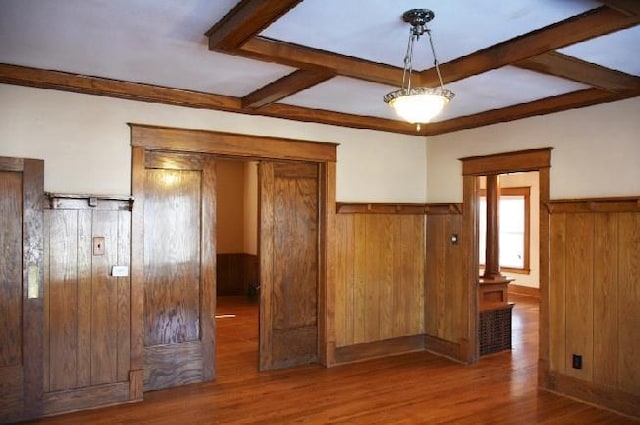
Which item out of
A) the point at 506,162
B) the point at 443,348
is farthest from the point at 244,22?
the point at 443,348

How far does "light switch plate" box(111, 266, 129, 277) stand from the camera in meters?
4.00

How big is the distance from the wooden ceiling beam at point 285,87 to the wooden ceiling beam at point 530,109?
2117mm

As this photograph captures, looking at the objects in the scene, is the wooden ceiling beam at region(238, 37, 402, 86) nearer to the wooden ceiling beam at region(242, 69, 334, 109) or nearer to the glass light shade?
the wooden ceiling beam at region(242, 69, 334, 109)

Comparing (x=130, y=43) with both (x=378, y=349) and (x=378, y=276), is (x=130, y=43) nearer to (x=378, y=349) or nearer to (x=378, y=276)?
(x=378, y=276)

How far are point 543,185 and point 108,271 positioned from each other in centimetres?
389

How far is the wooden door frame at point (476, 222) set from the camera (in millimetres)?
4492

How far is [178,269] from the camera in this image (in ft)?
14.5

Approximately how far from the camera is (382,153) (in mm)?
5500

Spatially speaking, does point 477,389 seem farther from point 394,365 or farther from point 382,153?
point 382,153

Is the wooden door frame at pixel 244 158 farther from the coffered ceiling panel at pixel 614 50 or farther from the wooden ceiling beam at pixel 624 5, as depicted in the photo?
the wooden ceiling beam at pixel 624 5

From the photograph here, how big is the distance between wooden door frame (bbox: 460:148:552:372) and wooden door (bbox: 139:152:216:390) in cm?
267

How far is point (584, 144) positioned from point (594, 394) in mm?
2113

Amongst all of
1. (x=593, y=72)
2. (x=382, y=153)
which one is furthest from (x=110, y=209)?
(x=593, y=72)

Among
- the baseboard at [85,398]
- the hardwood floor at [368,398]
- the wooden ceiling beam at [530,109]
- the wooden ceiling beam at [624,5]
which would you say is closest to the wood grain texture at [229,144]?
the wooden ceiling beam at [530,109]
